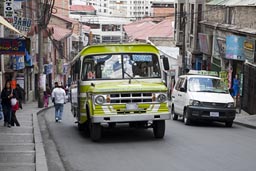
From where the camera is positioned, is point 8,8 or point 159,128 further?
point 8,8

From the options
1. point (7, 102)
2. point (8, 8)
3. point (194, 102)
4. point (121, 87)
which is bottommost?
point (194, 102)

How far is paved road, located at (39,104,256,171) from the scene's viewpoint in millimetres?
10820

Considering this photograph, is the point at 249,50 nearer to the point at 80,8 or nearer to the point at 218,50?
the point at 218,50

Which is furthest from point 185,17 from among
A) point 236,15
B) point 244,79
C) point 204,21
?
point 244,79

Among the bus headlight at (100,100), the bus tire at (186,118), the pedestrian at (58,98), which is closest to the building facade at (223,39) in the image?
the bus tire at (186,118)

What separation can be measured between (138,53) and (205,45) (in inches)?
983

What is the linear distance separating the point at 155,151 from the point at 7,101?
23.3 ft

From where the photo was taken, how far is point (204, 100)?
763 inches

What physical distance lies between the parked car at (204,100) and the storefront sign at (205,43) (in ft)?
55.1

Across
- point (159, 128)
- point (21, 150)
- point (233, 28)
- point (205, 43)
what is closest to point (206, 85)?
point (159, 128)

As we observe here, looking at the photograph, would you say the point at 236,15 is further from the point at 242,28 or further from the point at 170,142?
the point at 170,142

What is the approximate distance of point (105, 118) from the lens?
13.5m

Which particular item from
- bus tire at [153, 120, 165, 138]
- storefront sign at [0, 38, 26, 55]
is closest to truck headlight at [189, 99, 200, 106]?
bus tire at [153, 120, 165, 138]

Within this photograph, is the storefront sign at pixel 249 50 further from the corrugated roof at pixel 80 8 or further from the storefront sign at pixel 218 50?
the corrugated roof at pixel 80 8
